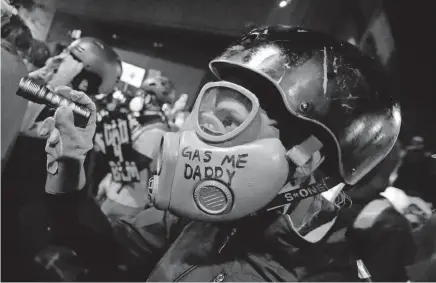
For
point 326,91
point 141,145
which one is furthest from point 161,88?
point 326,91

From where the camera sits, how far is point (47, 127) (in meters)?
1.32

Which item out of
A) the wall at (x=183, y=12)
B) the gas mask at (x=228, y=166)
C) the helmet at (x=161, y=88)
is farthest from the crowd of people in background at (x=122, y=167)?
the gas mask at (x=228, y=166)

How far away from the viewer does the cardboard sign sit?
51.6 inches

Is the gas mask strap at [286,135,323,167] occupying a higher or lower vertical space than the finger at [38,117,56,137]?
higher

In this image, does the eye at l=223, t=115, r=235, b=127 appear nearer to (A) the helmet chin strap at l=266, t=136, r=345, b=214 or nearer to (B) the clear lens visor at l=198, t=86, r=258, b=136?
(B) the clear lens visor at l=198, t=86, r=258, b=136

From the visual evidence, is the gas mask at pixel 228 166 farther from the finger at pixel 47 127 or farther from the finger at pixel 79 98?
the finger at pixel 47 127

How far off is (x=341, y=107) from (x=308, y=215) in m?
0.35

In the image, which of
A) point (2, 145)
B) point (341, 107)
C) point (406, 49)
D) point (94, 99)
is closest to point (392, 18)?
point (406, 49)

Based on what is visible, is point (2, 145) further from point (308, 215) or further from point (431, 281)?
point (431, 281)

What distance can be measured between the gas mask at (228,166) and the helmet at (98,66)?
0.37 meters

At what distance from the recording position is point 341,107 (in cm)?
104

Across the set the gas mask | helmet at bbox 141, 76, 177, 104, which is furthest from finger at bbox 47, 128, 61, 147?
the gas mask

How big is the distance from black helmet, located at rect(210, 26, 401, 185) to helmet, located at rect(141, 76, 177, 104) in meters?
0.23

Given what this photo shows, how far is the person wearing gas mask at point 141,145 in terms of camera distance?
1.30 meters
